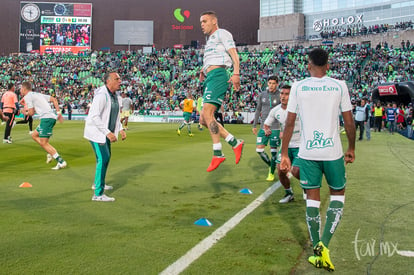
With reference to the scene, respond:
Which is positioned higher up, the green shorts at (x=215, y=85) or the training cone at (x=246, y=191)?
the green shorts at (x=215, y=85)

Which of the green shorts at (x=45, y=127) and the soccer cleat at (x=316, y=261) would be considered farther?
the green shorts at (x=45, y=127)

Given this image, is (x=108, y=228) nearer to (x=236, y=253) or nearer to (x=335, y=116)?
(x=236, y=253)

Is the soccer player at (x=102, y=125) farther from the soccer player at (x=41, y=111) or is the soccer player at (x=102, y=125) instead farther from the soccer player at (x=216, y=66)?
the soccer player at (x=41, y=111)

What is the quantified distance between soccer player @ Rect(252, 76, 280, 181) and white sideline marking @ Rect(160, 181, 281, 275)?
1969 mm

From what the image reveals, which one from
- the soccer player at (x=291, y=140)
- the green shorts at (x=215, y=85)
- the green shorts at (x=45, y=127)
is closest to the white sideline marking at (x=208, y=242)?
the soccer player at (x=291, y=140)

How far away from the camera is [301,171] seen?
12.7 ft

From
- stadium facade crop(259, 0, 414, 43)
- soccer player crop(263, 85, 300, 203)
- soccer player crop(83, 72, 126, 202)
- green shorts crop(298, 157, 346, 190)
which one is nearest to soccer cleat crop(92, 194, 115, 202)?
soccer player crop(83, 72, 126, 202)

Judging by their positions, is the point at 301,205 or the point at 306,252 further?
the point at 301,205

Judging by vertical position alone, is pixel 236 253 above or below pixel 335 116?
below

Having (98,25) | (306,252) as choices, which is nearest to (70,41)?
(98,25)

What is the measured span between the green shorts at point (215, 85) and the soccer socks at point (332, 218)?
2.69 meters

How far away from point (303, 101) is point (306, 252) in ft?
4.82

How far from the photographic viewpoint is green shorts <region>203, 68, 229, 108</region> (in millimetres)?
5945

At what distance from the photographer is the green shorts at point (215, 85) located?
595cm
